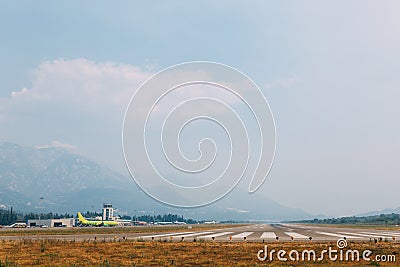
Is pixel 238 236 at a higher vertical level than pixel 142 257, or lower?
lower

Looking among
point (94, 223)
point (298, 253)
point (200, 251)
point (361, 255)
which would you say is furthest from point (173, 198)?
point (94, 223)

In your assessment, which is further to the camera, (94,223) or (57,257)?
Result: (94,223)

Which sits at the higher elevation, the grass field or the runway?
the grass field

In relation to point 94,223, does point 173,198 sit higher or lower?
higher

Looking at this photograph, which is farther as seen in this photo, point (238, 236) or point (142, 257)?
point (238, 236)

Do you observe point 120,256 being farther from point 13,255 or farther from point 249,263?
point 249,263

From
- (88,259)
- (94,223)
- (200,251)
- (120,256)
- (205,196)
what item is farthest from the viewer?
(94,223)

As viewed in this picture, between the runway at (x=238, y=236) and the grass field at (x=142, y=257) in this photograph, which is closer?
the grass field at (x=142, y=257)

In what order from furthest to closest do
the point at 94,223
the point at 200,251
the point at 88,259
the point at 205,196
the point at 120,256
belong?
the point at 94,223
the point at 200,251
the point at 120,256
the point at 88,259
the point at 205,196

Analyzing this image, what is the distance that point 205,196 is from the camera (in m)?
28.1

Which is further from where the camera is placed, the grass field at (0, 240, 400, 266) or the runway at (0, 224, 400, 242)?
the runway at (0, 224, 400, 242)

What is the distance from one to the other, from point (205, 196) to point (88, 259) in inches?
466

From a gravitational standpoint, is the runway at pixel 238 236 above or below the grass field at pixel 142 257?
below

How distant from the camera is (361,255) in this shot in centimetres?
3466
